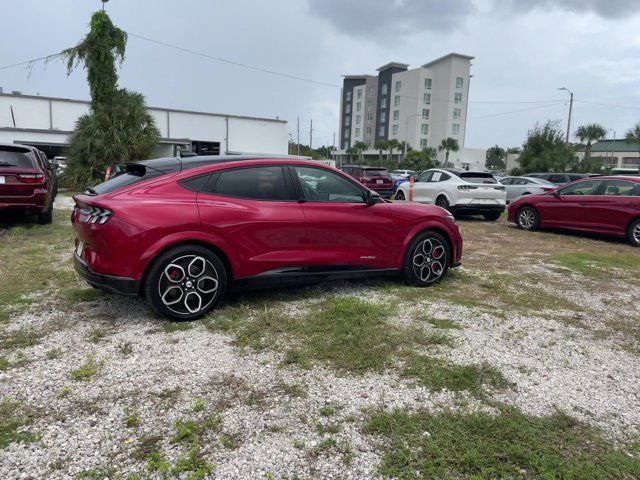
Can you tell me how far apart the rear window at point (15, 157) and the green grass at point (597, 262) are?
31.3ft

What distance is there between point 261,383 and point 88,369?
1.28 meters

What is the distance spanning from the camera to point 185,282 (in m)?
4.36

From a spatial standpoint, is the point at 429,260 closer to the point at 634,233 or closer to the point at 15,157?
the point at 634,233

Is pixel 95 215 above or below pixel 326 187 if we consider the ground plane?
below

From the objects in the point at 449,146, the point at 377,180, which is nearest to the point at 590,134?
the point at 449,146

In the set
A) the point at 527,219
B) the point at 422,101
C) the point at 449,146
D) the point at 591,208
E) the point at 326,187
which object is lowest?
the point at 527,219

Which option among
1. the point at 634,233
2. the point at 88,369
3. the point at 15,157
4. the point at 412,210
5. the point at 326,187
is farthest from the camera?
the point at 634,233

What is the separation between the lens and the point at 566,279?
21.5 feet

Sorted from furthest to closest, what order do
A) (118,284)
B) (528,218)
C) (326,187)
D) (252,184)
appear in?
(528,218)
(326,187)
(252,184)
(118,284)

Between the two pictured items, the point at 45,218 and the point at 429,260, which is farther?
the point at 45,218

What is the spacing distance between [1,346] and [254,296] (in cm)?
233

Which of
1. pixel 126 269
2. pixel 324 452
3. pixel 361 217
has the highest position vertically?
pixel 361 217

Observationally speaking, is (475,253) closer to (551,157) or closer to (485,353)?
(485,353)

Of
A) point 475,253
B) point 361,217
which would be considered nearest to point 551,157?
point 475,253
